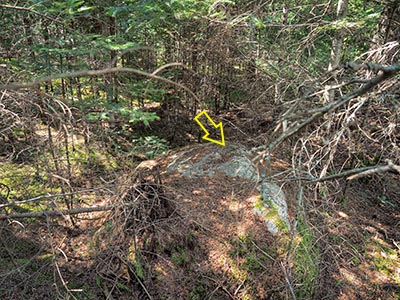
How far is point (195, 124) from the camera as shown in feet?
29.5

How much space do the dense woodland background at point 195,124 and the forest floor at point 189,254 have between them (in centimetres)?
4

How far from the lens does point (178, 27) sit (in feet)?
23.2

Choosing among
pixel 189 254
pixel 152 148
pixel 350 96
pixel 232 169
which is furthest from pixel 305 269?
pixel 152 148

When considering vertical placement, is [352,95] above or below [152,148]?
above

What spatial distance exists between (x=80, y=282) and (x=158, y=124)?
18.1 ft

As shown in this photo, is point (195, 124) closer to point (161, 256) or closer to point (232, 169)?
point (232, 169)

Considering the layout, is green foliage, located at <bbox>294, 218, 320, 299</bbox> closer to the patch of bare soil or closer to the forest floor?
the forest floor

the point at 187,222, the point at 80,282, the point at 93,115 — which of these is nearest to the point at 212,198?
the point at 187,222

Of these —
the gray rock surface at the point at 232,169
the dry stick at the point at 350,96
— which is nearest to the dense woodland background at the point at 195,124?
the dry stick at the point at 350,96

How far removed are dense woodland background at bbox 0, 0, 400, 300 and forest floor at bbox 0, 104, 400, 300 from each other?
4cm

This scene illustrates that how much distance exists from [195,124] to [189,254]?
5.31 metres

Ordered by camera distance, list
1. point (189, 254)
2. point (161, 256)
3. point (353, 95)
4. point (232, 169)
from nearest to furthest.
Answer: point (353, 95)
point (161, 256)
point (189, 254)
point (232, 169)

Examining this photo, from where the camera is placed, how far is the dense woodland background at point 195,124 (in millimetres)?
3564

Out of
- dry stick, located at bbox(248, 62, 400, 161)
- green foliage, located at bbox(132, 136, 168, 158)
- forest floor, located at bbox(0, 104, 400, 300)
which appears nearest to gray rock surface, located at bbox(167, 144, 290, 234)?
forest floor, located at bbox(0, 104, 400, 300)
